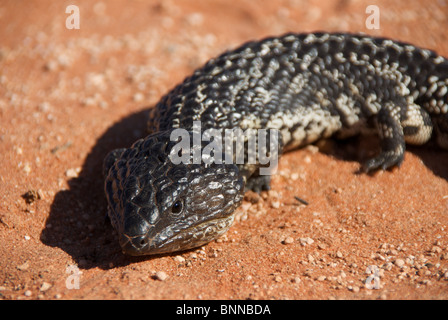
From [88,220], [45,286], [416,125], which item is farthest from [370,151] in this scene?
[45,286]

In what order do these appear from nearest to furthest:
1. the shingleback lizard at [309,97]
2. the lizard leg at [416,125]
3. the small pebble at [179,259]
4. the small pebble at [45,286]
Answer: the small pebble at [45,286], the small pebble at [179,259], the shingleback lizard at [309,97], the lizard leg at [416,125]

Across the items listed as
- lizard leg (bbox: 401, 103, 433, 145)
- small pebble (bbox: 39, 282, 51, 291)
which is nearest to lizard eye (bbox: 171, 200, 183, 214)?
small pebble (bbox: 39, 282, 51, 291)

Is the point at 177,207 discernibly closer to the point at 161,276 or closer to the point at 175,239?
the point at 175,239

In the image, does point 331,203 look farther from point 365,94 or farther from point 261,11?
point 261,11

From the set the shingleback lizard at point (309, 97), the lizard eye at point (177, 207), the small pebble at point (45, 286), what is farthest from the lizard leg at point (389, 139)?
the small pebble at point (45, 286)

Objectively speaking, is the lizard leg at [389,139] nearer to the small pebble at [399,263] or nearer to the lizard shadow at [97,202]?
the lizard shadow at [97,202]
